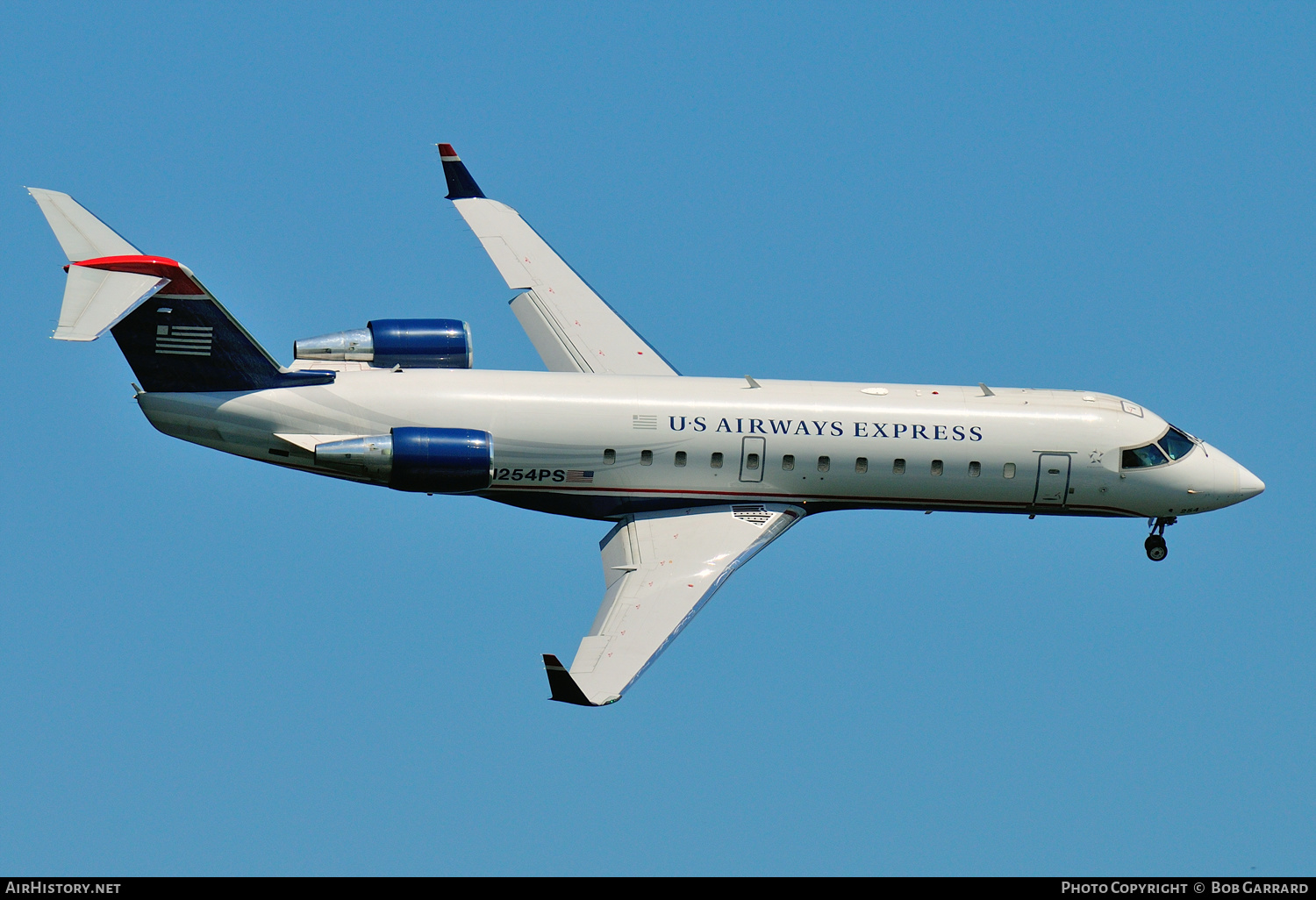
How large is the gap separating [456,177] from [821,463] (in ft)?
46.2

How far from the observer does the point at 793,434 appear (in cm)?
3941

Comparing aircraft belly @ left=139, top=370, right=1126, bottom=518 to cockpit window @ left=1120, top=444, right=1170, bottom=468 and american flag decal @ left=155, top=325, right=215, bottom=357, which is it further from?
american flag decal @ left=155, top=325, right=215, bottom=357

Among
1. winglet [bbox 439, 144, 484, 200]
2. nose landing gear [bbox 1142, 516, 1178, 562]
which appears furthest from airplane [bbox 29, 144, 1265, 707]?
winglet [bbox 439, 144, 484, 200]

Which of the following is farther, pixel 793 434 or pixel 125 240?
pixel 793 434

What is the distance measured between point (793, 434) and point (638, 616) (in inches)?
229

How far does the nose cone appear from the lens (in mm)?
41219

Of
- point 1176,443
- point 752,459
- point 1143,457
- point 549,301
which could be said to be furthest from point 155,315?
point 1176,443

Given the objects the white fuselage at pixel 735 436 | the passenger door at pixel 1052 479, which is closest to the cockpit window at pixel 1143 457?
the white fuselage at pixel 735 436

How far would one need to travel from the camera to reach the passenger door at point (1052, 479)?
4019cm

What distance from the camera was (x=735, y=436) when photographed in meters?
39.3

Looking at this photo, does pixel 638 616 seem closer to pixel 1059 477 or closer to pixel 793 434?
pixel 793 434

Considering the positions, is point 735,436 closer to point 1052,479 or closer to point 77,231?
point 1052,479

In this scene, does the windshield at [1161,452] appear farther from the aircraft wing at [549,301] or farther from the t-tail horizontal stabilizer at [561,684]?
the t-tail horizontal stabilizer at [561,684]

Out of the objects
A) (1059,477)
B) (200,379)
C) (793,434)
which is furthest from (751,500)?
(200,379)
